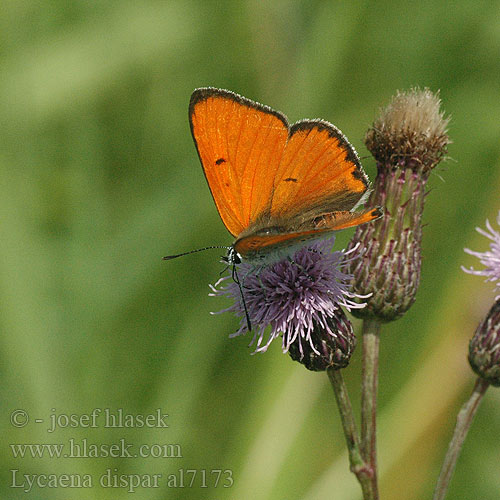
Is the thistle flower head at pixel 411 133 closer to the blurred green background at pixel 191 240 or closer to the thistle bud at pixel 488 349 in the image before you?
the blurred green background at pixel 191 240

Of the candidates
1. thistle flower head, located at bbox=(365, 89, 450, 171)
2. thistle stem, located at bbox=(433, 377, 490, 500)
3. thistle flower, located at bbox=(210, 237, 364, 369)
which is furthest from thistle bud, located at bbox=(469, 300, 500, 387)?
thistle flower head, located at bbox=(365, 89, 450, 171)

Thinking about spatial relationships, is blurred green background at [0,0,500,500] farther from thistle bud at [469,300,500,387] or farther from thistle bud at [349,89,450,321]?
thistle bud at [469,300,500,387]

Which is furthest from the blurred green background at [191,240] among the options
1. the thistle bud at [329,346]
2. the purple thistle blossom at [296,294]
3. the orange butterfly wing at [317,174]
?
the thistle bud at [329,346]

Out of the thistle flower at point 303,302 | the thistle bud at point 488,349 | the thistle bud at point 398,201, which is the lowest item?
the thistle bud at point 488,349

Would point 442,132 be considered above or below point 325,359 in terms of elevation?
above

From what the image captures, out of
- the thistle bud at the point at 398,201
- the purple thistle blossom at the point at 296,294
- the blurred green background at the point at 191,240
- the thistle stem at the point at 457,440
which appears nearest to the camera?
the thistle stem at the point at 457,440

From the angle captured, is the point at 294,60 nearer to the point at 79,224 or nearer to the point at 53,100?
the point at 53,100

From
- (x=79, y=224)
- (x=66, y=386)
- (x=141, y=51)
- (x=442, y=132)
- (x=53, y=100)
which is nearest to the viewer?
(x=442, y=132)

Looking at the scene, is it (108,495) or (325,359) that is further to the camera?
(108,495)

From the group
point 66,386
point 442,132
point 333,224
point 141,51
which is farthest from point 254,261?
point 141,51

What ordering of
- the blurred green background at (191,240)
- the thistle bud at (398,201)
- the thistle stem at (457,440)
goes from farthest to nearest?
the blurred green background at (191,240) → the thistle bud at (398,201) → the thistle stem at (457,440)
